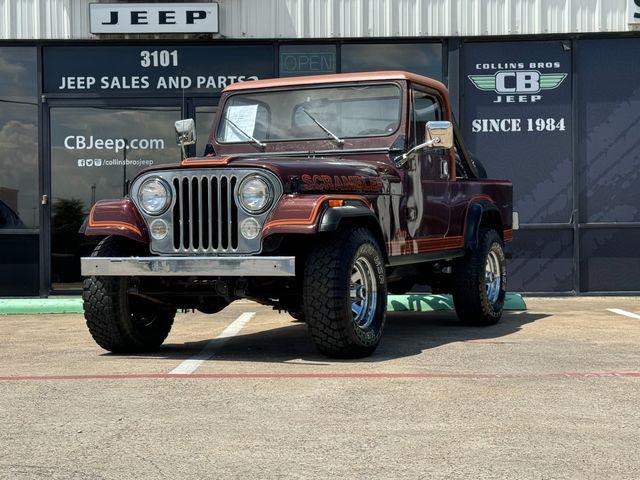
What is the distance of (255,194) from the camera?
22.5 ft

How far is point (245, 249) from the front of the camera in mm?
6938

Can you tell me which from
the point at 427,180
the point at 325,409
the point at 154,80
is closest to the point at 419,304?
the point at 427,180

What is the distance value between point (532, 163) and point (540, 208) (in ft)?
1.81

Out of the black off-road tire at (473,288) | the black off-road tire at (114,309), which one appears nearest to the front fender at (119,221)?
the black off-road tire at (114,309)

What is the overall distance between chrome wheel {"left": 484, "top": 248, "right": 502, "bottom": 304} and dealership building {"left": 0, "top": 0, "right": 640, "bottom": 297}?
328cm

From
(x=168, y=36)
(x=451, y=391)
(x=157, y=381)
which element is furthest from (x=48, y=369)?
(x=168, y=36)

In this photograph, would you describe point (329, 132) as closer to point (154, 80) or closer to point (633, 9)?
point (154, 80)

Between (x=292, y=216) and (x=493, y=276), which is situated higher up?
(x=292, y=216)

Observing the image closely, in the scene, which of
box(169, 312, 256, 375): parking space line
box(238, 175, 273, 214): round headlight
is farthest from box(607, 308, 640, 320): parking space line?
box(238, 175, 273, 214): round headlight

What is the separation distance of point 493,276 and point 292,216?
3.66m

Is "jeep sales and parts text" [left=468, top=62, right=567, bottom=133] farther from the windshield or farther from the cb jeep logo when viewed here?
the windshield

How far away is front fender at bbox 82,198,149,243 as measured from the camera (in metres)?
7.17

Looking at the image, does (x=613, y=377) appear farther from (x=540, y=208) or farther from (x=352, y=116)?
(x=540, y=208)

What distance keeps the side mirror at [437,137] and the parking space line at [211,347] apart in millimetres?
1931
